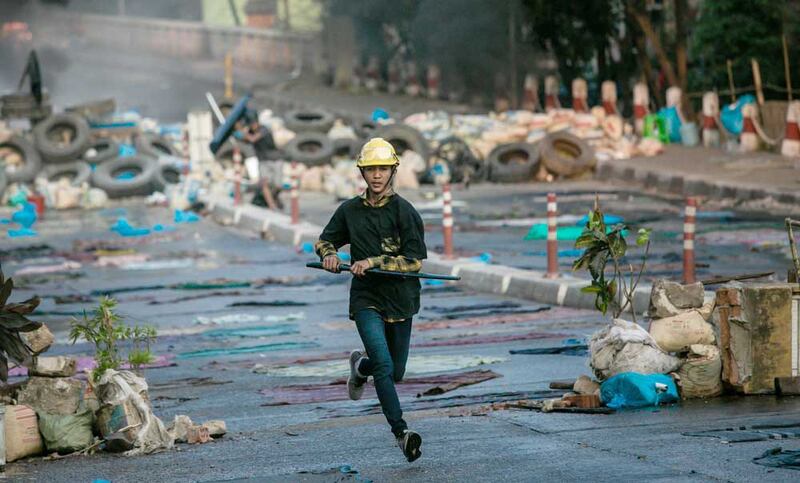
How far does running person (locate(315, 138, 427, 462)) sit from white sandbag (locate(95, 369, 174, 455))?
1.26 metres

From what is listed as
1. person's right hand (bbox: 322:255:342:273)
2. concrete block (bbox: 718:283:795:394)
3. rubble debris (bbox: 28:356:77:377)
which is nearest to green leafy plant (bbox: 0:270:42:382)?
rubble debris (bbox: 28:356:77:377)

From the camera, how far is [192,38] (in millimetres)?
74812

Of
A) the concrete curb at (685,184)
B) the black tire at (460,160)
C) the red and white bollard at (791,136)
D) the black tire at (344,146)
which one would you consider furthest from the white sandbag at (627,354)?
the black tire at (344,146)

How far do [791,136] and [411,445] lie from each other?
886 inches

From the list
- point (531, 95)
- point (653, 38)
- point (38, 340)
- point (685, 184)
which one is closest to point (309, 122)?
point (531, 95)

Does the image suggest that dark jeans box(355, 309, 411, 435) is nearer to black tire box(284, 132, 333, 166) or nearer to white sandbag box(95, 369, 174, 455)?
white sandbag box(95, 369, 174, 455)

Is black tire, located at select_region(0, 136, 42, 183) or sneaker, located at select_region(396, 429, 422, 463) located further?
black tire, located at select_region(0, 136, 42, 183)

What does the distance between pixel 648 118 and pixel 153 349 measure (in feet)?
76.5

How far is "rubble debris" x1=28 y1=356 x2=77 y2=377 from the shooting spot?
9867 mm

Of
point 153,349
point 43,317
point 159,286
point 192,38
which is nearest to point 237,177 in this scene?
point 159,286

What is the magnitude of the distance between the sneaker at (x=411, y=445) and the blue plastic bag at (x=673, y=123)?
27.8 m

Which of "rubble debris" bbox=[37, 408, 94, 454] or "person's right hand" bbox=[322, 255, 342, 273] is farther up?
"person's right hand" bbox=[322, 255, 342, 273]

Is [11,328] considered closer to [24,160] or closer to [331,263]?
[331,263]

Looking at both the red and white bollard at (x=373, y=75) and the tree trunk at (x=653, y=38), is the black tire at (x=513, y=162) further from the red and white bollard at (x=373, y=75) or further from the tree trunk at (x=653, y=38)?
the red and white bollard at (x=373, y=75)
